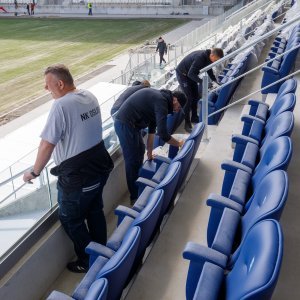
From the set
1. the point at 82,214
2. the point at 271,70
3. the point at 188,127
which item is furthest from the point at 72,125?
the point at 271,70

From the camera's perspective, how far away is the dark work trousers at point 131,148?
346 centimetres

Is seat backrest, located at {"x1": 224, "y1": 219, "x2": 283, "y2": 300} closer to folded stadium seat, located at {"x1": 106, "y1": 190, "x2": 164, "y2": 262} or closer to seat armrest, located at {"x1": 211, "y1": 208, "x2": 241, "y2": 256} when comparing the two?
seat armrest, located at {"x1": 211, "y1": 208, "x2": 241, "y2": 256}

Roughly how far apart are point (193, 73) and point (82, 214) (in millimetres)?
2722

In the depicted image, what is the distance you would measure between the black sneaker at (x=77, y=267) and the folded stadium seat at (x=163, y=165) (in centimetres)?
64

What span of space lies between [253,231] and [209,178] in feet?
6.01

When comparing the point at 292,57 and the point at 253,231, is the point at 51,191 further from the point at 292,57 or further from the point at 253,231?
the point at 292,57

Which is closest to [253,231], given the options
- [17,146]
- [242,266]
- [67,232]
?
[242,266]

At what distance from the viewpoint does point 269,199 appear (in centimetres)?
186

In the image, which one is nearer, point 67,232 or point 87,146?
point 87,146

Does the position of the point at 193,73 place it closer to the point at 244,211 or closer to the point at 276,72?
the point at 276,72

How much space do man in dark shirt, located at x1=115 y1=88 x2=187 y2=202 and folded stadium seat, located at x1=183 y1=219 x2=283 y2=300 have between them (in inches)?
60.0

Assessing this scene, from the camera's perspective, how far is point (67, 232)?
9.36 feet

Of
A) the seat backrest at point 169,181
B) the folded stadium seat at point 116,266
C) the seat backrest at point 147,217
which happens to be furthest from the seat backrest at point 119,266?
the seat backrest at point 169,181

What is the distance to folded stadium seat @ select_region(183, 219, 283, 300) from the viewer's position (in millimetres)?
1325
